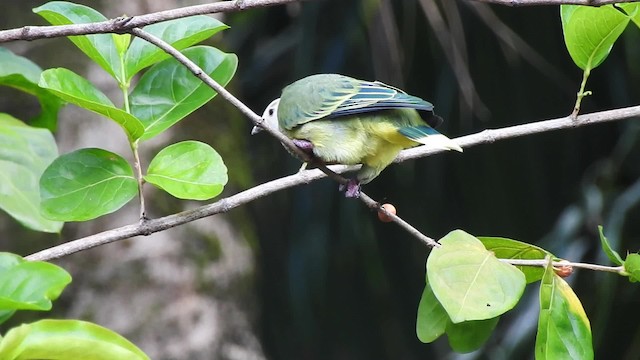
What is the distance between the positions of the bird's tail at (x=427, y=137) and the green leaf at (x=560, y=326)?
249 millimetres

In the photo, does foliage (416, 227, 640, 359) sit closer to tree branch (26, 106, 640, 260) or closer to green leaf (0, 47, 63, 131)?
tree branch (26, 106, 640, 260)

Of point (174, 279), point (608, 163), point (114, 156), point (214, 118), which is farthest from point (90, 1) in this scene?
point (608, 163)

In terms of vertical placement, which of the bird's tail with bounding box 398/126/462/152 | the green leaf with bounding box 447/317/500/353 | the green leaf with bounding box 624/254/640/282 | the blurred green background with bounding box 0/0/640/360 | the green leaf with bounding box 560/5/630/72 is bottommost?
the blurred green background with bounding box 0/0/640/360

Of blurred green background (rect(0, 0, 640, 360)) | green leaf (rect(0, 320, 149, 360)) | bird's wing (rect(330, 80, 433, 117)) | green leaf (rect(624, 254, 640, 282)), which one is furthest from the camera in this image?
blurred green background (rect(0, 0, 640, 360))

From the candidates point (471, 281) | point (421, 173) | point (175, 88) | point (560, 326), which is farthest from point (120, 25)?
point (421, 173)

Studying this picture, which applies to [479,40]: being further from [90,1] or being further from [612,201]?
[90,1]

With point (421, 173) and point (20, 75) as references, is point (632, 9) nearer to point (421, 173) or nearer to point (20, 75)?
point (20, 75)

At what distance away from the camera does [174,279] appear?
1681 millimetres

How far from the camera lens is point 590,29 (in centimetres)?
106

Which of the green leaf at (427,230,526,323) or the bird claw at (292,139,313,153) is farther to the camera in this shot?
the bird claw at (292,139,313,153)

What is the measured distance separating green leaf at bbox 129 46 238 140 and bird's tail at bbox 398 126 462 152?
267mm

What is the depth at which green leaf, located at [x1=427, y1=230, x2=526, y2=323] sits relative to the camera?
0.83 metres

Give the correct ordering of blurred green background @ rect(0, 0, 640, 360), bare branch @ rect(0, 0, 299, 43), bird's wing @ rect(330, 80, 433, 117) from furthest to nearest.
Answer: blurred green background @ rect(0, 0, 640, 360) < bird's wing @ rect(330, 80, 433, 117) < bare branch @ rect(0, 0, 299, 43)

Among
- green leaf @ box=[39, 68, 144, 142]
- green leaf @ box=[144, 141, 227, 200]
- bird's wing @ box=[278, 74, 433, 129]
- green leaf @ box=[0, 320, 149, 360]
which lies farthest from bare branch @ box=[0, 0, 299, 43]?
bird's wing @ box=[278, 74, 433, 129]
